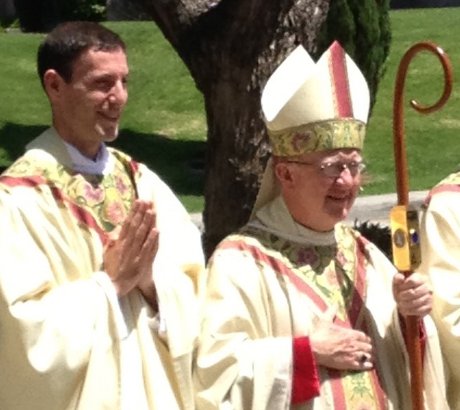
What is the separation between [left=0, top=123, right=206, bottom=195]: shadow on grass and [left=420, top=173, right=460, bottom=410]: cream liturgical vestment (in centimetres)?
1007

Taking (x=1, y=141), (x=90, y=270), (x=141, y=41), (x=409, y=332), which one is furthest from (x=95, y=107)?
(x=141, y=41)

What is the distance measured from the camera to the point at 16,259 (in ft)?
12.9

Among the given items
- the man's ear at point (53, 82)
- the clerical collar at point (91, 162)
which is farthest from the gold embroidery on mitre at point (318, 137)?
the man's ear at point (53, 82)

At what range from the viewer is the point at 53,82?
13.4ft

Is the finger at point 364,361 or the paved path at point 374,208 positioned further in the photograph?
the paved path at point 374,208

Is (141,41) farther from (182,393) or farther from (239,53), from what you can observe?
(182,393)

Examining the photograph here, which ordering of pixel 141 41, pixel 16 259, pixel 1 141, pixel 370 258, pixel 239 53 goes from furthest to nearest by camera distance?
pixel 141 41, pixel 1 141, pixel 239 53, pixel 370 258, pixel 16 259

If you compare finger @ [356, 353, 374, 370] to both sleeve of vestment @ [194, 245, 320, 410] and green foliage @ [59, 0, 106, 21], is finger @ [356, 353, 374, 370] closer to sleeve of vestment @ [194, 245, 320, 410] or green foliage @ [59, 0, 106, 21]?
sleeve of vestment @ [194, 245, 320, 410]

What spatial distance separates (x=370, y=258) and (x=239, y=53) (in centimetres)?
292

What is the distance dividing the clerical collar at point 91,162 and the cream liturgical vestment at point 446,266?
966 millimetres

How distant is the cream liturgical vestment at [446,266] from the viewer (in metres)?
4.32

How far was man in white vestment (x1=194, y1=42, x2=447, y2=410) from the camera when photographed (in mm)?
4035

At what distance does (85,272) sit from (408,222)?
3.02ft

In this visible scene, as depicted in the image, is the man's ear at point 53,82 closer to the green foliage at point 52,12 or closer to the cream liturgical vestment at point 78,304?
the cream liturgical vestment at point 78,304
